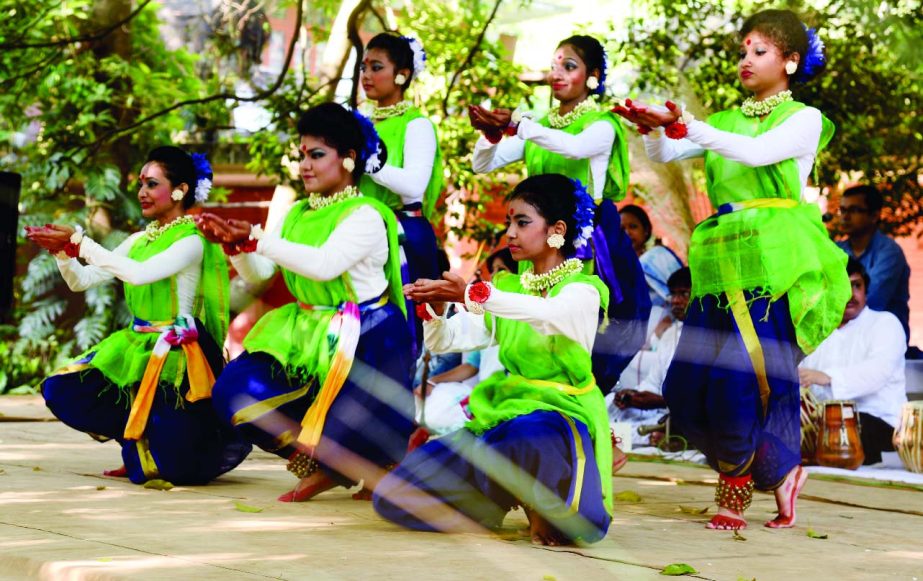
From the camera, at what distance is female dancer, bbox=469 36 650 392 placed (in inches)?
218

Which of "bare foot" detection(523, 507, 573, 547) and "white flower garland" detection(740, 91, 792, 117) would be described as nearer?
"bare foot" detection(523, 507, 573, 547)

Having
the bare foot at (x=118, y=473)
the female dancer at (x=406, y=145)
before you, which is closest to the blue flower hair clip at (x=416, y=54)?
the female dancer at (x=406, y=145)

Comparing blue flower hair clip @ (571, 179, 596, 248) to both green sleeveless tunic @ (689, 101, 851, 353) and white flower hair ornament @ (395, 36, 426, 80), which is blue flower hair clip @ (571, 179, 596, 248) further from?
white flower hair ornament @ (395, 36, 426, 80)

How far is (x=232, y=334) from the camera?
40.3 feet

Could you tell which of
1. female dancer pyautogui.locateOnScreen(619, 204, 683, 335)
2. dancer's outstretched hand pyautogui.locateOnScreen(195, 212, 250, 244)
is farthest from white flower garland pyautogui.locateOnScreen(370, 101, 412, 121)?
female dancer pyautogui.locateOnScreen(619, 204, 683, 335)

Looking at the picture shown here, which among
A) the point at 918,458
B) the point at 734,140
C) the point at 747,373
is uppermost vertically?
the point at 734,140

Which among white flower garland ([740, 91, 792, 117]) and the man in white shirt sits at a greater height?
white flower garland ([740, 91, 792, 117])

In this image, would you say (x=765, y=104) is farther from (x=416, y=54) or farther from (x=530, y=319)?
(x=416, y=54)

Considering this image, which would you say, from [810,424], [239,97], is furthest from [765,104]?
[239,97]

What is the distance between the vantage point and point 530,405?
4445mm

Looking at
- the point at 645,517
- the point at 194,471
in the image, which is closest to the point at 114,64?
the point at 194,471

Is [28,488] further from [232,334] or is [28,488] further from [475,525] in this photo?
[232,334]

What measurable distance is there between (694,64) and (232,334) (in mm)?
4583

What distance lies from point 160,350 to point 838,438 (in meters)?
3.70
